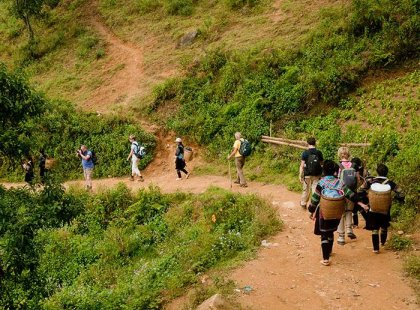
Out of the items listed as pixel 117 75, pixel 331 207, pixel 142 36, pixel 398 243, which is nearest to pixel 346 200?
pixel 331 207

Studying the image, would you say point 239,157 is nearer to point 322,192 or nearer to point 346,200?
point 346,200

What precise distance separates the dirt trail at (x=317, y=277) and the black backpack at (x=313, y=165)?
1.23 metres

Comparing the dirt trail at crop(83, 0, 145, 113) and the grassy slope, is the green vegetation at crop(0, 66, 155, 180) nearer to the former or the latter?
the dirt trail at crop(83, 0, 145, 113)

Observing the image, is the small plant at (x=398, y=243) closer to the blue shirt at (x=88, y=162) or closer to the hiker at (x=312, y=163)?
the hiker at (x=312, y=163)

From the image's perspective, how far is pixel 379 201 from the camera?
8297mm

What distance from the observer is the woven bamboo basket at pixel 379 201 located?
824cm

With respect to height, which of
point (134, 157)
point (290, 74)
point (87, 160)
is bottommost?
point (134, 157)

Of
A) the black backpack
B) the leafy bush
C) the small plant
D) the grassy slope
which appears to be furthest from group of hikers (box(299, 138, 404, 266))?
the grassy slope

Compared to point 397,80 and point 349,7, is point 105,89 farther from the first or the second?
point 397,80

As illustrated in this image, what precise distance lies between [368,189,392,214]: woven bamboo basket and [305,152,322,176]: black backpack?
2147 mm

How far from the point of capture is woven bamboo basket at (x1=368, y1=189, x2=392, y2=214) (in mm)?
8237

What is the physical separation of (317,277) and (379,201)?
1695 millimetres

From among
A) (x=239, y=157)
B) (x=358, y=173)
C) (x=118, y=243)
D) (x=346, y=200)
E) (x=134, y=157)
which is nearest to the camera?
(x=346, y=200)

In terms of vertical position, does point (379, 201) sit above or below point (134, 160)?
above
